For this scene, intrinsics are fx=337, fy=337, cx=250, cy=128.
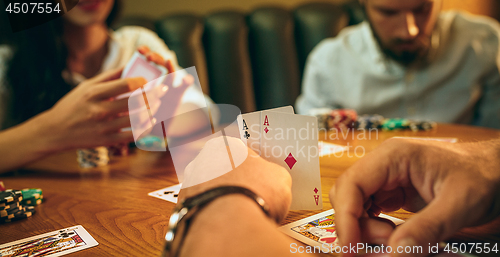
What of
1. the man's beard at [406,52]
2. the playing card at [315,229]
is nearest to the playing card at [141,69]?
the playing card at [315,229]

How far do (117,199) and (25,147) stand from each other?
1.67 feet

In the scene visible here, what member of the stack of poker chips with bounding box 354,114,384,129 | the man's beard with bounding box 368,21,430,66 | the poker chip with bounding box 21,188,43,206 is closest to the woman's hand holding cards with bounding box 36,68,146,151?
the poker chip with bounding box 21,188,43,206

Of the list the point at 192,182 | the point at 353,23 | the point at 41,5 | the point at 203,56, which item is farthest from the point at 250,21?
the point at 192,182

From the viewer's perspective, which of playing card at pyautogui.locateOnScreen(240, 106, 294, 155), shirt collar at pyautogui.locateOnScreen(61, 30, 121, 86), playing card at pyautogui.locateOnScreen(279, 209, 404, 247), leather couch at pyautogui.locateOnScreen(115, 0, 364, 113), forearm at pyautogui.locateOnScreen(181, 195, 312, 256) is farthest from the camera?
leather couch at pyautogui.locateOnScreen(115, 0, 364, 113)

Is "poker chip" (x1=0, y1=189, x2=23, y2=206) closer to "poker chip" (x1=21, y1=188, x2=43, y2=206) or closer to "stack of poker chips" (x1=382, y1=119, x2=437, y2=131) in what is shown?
"poker chip" (x1=21, y1=188, x2=43, y2=206)

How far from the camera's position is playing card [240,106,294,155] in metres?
0.65

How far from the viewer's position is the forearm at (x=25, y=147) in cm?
107

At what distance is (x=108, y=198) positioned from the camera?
793 mm

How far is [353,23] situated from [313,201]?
239 centimetres

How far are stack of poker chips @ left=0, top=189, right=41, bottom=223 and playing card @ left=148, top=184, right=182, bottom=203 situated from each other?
0.82 ft

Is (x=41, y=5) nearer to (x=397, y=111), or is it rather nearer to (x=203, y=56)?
(x=203, y=56)

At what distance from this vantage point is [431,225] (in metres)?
0.41

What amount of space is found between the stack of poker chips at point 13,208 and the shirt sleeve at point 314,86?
6.49 feet

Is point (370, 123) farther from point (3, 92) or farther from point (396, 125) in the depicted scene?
point (3, 92)
